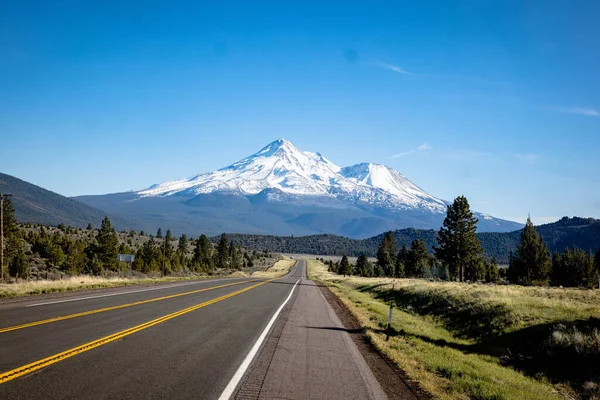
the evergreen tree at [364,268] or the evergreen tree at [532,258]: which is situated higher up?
the evergreen tree at [532,258]

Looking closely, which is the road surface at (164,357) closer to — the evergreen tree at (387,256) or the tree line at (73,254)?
the tree line at (73,254)

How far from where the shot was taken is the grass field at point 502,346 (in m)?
9.98

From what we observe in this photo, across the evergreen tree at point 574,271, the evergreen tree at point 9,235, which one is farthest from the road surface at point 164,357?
the evergreen tree at point 574,271

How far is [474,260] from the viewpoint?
2591 inches

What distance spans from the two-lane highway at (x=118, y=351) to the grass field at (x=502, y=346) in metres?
4.48

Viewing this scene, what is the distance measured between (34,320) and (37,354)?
16.3ft

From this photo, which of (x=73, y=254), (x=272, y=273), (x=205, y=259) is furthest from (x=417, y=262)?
(x=73, y=254)

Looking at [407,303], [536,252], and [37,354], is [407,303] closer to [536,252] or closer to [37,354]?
[37,354]

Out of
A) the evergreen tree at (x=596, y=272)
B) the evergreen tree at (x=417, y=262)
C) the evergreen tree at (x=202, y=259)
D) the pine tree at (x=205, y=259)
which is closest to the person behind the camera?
the evergreen tree at (x=596, y=272)

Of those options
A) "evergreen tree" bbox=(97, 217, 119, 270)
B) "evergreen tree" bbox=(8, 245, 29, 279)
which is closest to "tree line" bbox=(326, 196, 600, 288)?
"evergreen tree" bbox=(97, 217, 119, 270)

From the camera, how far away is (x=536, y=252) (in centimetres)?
7319

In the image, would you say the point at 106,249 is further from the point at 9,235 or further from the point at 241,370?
the point at 241,370

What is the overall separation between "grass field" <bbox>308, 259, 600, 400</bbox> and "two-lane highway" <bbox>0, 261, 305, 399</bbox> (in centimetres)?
448

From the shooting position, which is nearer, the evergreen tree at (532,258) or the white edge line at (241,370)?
the white edge line at (241,370)
